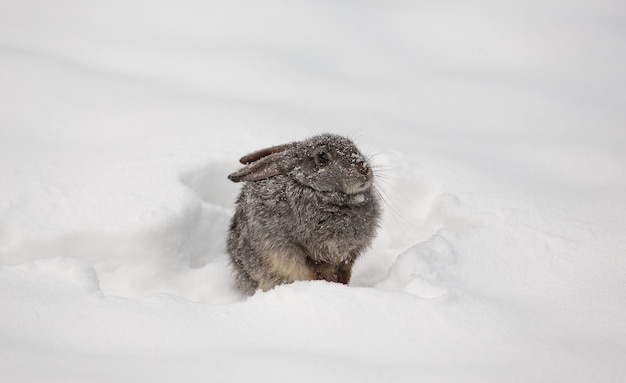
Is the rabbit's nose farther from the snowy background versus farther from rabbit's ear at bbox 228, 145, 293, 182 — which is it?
the snowy background

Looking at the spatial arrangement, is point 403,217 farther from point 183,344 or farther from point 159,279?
point 183,344

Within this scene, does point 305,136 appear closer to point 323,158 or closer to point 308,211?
point 323,158

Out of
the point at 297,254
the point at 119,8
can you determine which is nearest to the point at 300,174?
the point at 297,254

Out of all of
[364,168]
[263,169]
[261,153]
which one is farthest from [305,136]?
[364,168]

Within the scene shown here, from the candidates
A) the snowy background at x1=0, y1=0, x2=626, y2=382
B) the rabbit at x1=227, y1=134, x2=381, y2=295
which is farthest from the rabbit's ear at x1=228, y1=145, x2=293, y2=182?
the snowy background at x1=0, y1=0, x2=626, y2=382

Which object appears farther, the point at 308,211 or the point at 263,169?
the point at 263,169

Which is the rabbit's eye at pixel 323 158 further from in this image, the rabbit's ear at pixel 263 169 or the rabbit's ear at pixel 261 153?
the rabbit's ear at pixel 261 153

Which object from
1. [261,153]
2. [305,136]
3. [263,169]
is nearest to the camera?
[263,169]
